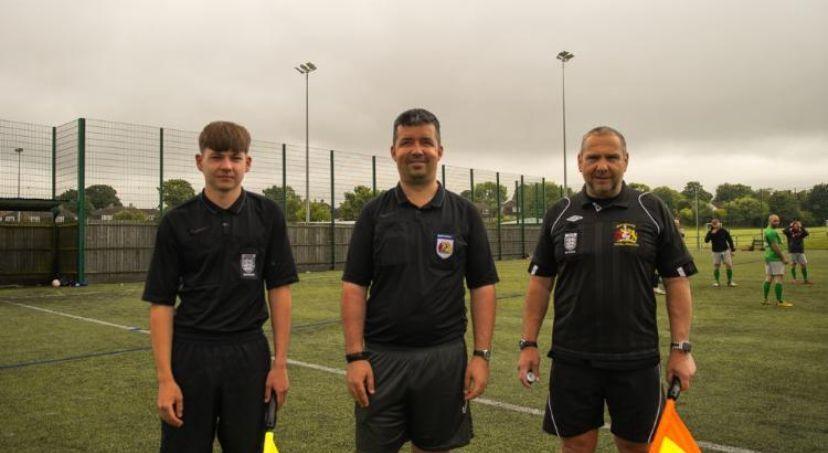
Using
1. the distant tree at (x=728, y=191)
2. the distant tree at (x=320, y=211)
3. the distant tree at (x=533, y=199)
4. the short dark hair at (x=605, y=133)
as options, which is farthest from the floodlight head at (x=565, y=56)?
the distant tree at (x=728, y=191)

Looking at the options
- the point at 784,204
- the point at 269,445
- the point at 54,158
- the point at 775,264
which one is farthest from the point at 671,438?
the point at 784,204

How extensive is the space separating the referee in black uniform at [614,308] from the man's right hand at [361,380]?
95cm

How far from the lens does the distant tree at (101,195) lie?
1659 cm

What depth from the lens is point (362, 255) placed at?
2.55m

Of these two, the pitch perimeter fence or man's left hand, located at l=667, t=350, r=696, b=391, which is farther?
the pitch perimeter fence

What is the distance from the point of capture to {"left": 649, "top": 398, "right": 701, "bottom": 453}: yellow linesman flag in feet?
7.88

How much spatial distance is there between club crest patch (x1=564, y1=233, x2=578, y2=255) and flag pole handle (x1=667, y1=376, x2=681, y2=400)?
2.46 ft

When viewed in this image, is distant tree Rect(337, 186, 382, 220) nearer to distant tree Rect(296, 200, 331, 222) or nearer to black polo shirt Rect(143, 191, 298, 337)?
distant tree Rect(296, 200, 331, 222)

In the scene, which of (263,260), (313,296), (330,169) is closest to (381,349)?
(263,260)

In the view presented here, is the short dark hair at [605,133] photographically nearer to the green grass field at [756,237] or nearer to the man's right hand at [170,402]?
the man's right hand at [170,402]

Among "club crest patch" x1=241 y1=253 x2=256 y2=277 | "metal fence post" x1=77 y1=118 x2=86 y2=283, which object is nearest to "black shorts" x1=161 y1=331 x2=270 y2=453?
"club crest patch" x1=241 y1=253 x2=256 y2=277

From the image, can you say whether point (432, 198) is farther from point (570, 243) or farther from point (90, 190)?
point (90, 190)

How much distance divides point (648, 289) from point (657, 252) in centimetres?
18

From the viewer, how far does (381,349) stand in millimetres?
2518
